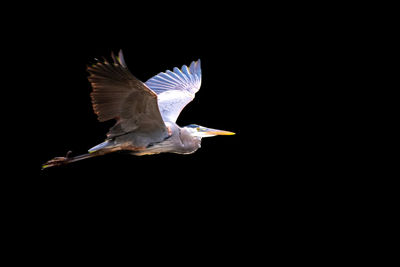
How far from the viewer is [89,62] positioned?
2982 millimetres

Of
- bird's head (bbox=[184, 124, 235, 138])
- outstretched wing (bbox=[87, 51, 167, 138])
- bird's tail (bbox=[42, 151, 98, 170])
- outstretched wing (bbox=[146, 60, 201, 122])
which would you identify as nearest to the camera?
outstretched wing (bbox=[87, 51, 167, 138])

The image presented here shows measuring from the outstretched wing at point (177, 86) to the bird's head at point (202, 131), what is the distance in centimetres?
22

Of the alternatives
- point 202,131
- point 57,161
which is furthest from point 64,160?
point 202,131

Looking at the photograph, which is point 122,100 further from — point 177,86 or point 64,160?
point 177,86

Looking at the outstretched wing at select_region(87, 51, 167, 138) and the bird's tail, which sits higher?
the outstretched wing at select_region(87, 51, 167, 138)

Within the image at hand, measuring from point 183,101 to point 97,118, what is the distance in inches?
47.2

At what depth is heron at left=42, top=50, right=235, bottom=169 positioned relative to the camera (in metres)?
3.04

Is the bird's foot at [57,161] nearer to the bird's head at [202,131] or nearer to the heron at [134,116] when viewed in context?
the heron at [134,116]

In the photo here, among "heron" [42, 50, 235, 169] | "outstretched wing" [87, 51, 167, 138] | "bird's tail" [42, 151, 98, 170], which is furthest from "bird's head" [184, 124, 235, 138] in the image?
"bird's tail" [42, 151, 98, 170]

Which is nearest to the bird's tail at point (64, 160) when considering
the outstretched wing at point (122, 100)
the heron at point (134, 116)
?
the heron at point (134, 116)

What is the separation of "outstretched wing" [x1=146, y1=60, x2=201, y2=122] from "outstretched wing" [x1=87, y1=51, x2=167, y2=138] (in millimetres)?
668

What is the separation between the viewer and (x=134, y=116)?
3367 mm

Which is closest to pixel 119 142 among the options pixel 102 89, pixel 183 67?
pixel 102 89

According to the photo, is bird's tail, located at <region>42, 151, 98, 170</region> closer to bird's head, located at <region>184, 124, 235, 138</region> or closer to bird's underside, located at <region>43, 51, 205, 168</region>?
bird's underside, located at <region>43, 51, 205, 168</region>
